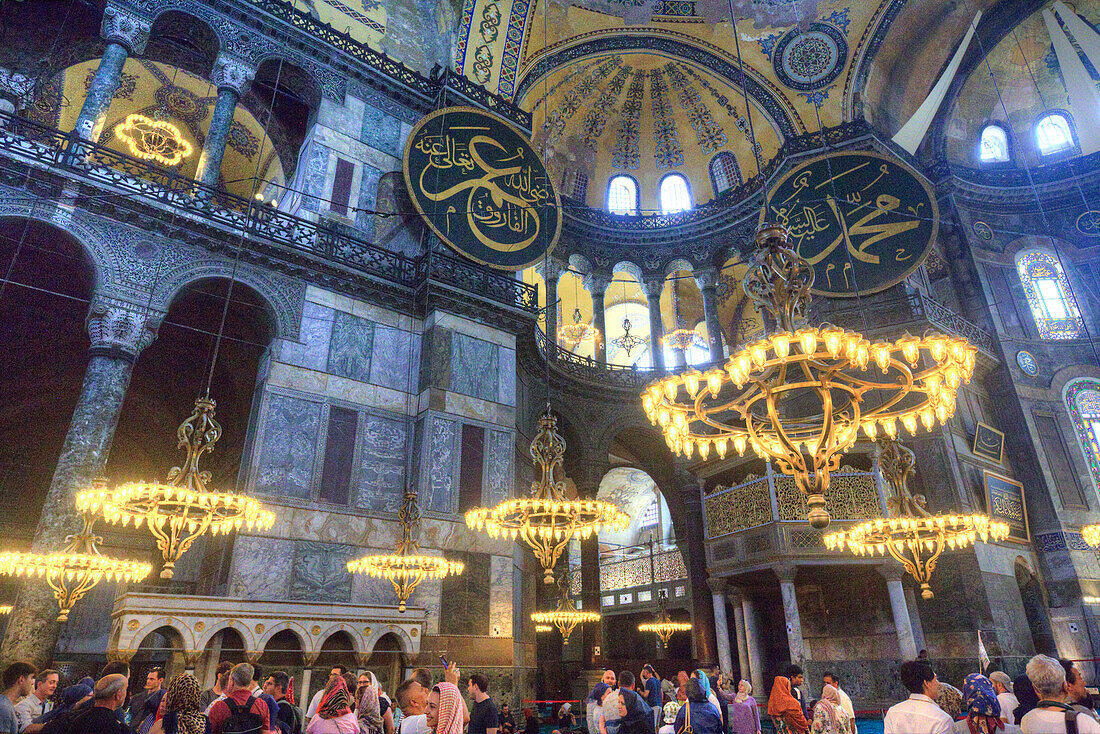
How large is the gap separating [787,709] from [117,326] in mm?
7724

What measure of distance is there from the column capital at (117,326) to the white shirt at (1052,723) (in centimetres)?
833

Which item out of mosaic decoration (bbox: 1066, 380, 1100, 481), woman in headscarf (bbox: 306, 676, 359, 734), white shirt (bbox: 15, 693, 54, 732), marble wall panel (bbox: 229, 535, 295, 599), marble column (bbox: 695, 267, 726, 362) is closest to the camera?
woman in headscarf (bbox: 306, 676, 359, 734)

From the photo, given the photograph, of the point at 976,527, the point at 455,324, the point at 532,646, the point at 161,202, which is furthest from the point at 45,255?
the point at 976,527

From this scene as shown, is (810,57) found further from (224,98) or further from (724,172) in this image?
(224,98)

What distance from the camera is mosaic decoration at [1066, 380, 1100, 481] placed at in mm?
11977

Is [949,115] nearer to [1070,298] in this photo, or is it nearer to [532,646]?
[1070,298]

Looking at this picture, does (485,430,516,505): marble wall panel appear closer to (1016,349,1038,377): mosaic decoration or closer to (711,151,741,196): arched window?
(711,151,741,196): arched window

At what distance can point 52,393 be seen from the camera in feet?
33.7

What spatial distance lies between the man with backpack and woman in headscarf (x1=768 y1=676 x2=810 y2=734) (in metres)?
3.50

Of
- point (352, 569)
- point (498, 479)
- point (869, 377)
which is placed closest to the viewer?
→ point (352, 569)

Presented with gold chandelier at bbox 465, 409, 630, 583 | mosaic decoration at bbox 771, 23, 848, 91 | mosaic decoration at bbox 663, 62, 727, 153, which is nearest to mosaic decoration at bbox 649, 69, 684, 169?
mosaic decoration at bbox 663, 62, 727, 153

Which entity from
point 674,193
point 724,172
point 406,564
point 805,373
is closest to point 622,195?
point 674,193

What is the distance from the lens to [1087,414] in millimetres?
12344

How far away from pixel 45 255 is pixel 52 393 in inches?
128
